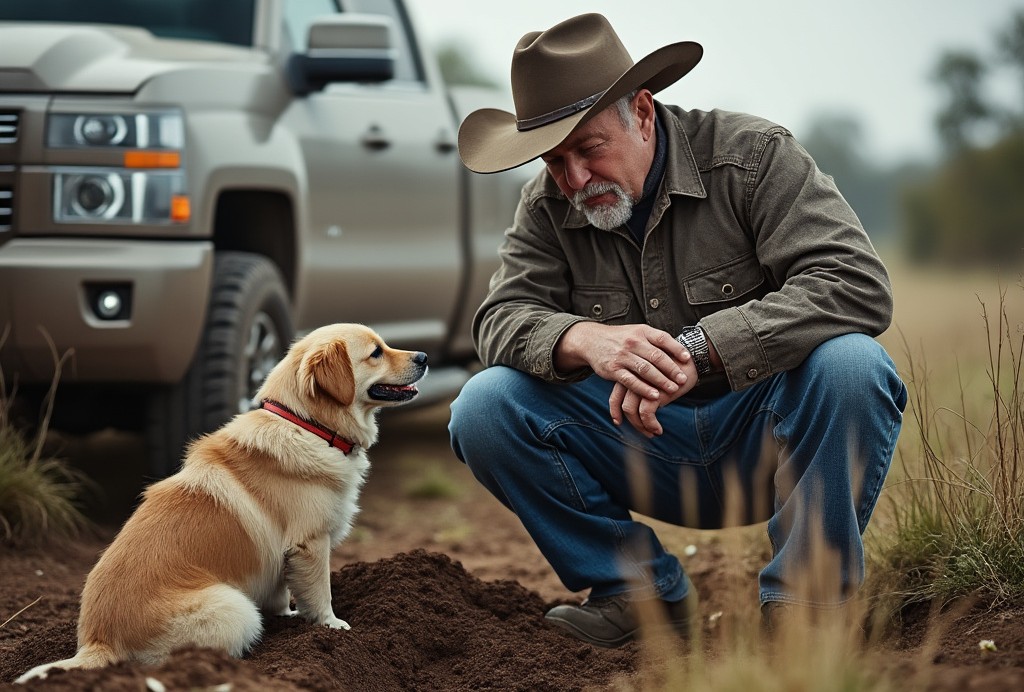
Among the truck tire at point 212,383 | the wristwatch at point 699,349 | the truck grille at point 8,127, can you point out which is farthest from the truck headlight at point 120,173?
the wristwatch at point 699,349

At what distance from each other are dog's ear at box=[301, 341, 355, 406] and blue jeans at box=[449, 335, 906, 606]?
0.37m

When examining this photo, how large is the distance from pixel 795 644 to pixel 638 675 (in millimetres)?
955

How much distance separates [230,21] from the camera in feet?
19.3

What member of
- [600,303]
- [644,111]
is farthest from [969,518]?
[644,111]

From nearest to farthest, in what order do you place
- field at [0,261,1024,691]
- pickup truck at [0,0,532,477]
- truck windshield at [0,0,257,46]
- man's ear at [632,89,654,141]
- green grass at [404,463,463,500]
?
1. field at [0,261,1024,691]
2. man's ear at [632,89,654,141]
3. pickup truck at [0,0,532,477]
4. truck windshield at [0,0,257,46]
5. green grass at [404,463,463,500]

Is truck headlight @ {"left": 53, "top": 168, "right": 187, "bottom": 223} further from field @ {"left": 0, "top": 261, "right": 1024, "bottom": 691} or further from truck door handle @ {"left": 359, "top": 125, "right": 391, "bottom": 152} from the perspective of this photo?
truck door handle @ {"left": 359, "top": 125, "right": 391, "bottom": 152}

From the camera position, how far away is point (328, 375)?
12.0 feet

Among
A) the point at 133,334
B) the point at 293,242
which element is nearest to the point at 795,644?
the point at 133,334

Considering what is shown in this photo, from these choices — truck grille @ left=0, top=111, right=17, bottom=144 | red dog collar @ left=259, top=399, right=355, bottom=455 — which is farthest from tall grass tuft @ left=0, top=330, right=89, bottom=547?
red dog collar @ left=259, top=399, right=355, bottom=455

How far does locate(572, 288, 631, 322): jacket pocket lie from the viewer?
3.89 meters

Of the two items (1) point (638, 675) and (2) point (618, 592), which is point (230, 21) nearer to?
(2) point (618, 592)

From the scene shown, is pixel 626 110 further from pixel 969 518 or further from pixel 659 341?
pixel 969 518

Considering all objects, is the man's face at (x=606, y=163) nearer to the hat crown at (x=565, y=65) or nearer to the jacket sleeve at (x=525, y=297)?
the hat crown at (x=565, y=65)

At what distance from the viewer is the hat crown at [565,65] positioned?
370 cm
